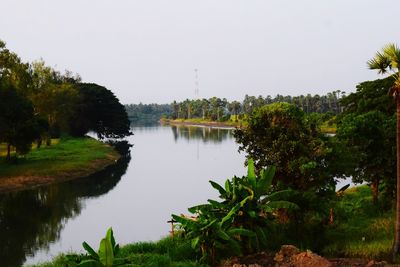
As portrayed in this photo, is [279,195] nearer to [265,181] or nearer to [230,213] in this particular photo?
[265,181]

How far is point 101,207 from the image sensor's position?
42.2 metres

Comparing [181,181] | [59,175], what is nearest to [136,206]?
[181,181]

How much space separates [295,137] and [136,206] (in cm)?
2391

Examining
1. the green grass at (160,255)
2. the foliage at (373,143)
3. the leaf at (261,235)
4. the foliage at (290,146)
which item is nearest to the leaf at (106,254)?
the green grass at (160,255)

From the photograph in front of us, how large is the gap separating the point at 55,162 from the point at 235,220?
157 feet

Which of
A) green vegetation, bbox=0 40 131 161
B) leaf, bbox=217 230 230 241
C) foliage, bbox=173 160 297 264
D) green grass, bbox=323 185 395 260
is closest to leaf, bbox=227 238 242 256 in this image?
foliage, bbox=173 160 297 264

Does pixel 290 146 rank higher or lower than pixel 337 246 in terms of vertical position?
higher

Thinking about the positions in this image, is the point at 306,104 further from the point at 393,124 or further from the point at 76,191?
the point at 393,124

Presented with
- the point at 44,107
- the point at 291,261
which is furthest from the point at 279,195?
the point at 44,107

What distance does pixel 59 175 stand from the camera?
185 feet

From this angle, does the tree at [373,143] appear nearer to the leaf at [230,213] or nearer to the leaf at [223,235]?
the leaf at [230,213]

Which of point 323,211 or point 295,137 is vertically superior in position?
point 295,137

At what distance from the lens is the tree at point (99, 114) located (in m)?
106

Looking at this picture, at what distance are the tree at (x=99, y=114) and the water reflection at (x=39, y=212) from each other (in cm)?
4755
